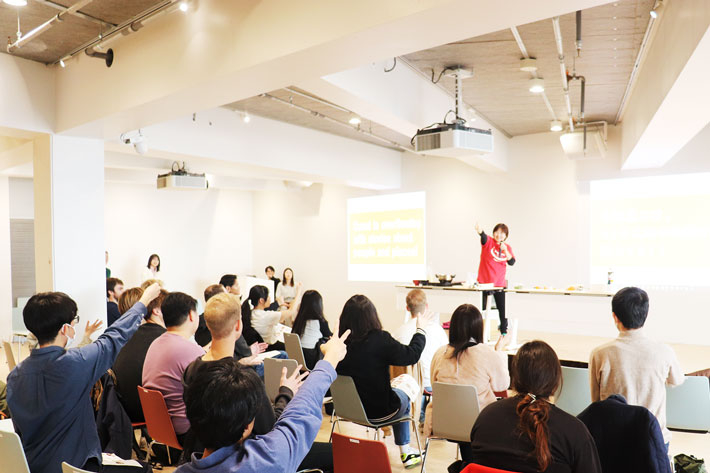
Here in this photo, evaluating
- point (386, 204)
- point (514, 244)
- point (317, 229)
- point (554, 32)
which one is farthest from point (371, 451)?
point (317, 229)

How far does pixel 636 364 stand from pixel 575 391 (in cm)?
83

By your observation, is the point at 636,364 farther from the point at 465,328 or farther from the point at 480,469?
the point at 480,469

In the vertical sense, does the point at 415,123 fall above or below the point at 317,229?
above

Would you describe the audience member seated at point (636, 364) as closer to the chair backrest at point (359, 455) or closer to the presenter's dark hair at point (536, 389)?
the presenter's dark hair at point (536, 389)

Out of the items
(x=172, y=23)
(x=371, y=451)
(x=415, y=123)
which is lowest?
(x=371, y=451)

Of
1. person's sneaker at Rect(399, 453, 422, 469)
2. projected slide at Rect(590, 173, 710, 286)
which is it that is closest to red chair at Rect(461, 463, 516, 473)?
person's sneaker at Rect(399, 453, 422, 469)

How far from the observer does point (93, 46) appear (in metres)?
4.54

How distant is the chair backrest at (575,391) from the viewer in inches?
137

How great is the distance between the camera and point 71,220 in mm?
5066

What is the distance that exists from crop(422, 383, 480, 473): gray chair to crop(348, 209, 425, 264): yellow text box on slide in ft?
24.0

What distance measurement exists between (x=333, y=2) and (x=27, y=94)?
11.1 ft

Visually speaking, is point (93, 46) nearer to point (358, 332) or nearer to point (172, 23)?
point (172, 23)

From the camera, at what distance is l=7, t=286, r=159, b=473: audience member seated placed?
86.7 inches

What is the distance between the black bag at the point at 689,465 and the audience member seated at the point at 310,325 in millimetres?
2729
